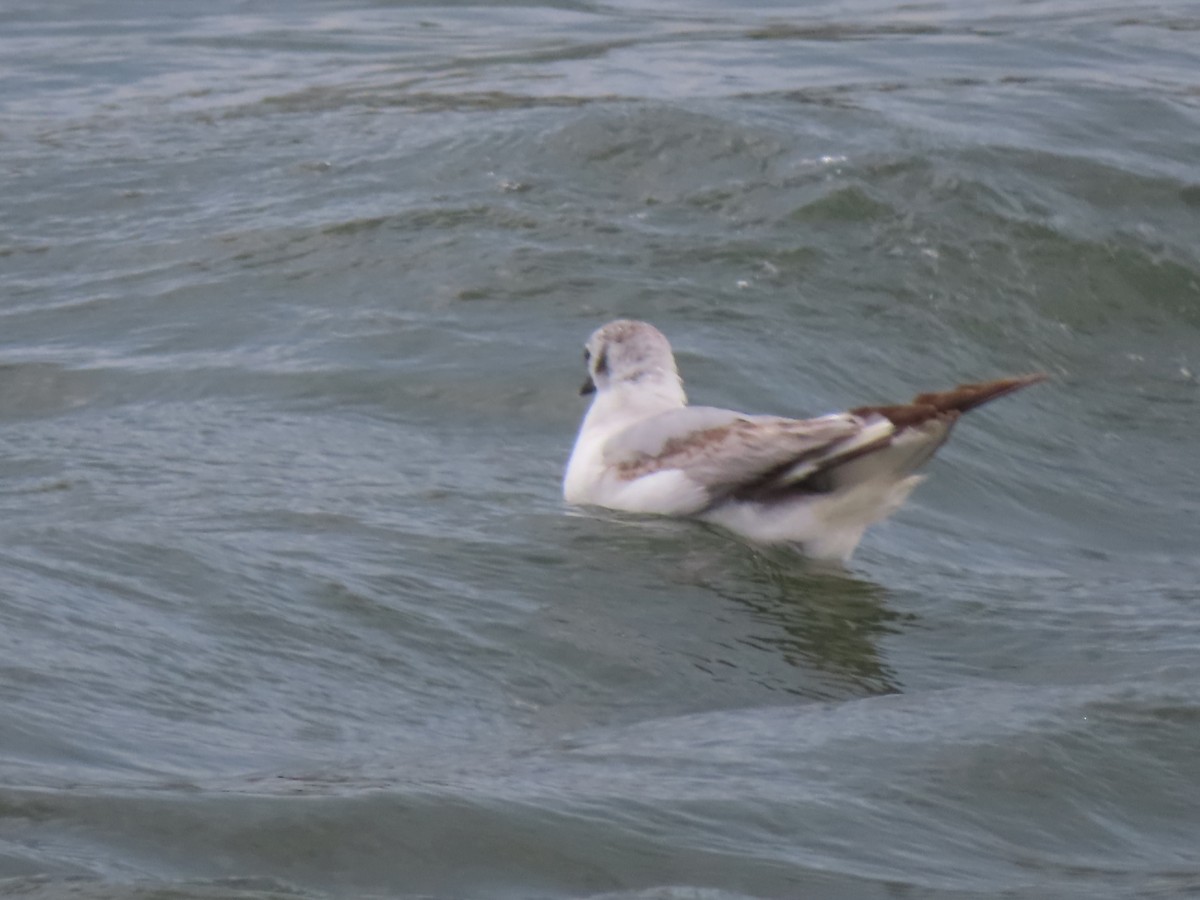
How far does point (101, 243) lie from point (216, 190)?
3.23 feet

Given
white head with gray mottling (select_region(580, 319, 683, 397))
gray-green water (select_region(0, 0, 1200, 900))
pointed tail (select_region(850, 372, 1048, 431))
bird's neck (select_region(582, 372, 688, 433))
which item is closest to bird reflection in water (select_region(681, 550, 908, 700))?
gray-green water (select_region(0, 0, 1200, 900))

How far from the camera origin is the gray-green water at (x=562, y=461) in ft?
14.2

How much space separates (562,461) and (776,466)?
1.81 metres

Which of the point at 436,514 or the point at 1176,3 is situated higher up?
the point at 1176,3

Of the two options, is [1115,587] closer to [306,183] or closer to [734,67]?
[306,183]

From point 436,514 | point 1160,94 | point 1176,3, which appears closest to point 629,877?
point 436,514

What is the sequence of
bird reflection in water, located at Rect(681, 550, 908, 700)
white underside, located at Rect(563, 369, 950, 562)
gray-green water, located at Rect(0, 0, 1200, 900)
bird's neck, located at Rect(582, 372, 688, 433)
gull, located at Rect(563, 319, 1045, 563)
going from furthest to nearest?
bird's neck, located at Rect(582, 372, 688, 433) < white underside, located at Rect(563, 369, 950, 562) < gull, located at Rect(563, 319, 1045, 563) < bird reflection in water, located at Rect(681, 550, 908, 700) < gray-green water, located at Rect(0, 0, 1200, 900)

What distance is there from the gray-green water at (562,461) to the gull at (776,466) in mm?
136

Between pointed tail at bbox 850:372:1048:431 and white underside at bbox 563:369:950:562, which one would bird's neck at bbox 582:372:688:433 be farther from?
pointed tail at bbox 850:372:1048:431

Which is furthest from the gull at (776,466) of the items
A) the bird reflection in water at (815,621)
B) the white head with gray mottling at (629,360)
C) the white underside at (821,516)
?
the white head with gray mottling at (629,360)

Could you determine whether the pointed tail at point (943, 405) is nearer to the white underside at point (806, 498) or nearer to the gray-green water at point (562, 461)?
the white underside at point (806, 498)

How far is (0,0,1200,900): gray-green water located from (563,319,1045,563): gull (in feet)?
0.45

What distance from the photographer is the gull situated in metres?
6.21

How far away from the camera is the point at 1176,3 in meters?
17.8
